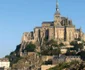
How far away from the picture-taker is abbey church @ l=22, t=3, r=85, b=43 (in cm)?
11750

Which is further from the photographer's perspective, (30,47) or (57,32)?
(57,32)

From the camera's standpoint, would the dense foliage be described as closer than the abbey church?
Yes

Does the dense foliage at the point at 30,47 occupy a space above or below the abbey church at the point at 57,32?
below

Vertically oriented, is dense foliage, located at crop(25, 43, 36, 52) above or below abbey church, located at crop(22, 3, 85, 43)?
below

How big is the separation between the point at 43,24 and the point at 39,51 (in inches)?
457

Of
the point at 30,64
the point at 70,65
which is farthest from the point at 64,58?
the point at 70,65

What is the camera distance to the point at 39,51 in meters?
112

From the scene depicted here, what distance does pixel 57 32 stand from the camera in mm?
117938

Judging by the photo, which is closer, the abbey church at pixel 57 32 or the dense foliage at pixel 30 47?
the dense foliage at pixel 30 47

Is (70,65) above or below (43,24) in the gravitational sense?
below

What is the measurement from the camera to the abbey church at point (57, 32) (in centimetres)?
11750

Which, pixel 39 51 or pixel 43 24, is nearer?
pixel 39 51

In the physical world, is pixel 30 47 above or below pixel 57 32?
below

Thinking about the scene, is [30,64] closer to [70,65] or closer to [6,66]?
[6,66]
